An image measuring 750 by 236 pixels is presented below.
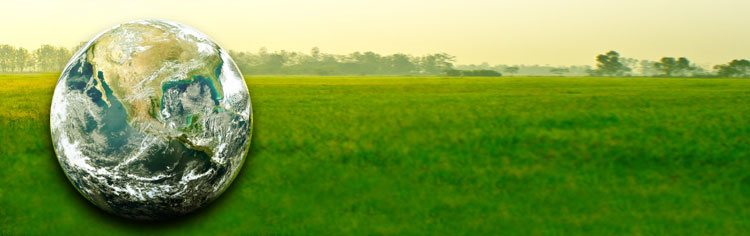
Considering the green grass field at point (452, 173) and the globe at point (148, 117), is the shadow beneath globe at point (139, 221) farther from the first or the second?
the globe at point (148, 117)

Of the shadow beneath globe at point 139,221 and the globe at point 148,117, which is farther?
the shadow beneath globe at point 139,221

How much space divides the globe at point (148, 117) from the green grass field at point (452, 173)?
4.88 feet

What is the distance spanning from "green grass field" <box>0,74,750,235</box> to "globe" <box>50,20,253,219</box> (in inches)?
58.5

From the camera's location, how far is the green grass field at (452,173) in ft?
41.0

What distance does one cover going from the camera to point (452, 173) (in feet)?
54.4

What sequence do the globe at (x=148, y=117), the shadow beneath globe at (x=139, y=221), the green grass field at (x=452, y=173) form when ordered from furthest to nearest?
the green grass field at (x=452, y=173) → the shadow beneath globe at (x=139, y=221) → the globe at (x=148, y=117)

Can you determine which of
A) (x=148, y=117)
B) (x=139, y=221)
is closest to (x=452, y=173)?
(x=139, y=221)

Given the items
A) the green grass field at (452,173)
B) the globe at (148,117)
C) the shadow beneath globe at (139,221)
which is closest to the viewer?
the globe at (148,117)

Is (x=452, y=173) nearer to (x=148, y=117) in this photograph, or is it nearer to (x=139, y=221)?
(x=139, y=221)

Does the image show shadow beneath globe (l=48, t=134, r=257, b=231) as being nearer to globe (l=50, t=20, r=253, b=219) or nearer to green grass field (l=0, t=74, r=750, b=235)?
green grass field (l=0, t=74, r=750, b=235)

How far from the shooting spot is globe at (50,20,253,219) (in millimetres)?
9523

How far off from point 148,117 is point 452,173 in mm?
8925

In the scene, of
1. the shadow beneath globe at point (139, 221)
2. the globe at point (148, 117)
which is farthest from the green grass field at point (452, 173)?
the globe at point (148, 117)

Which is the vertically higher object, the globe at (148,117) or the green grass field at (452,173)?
the globe at (148,117)
